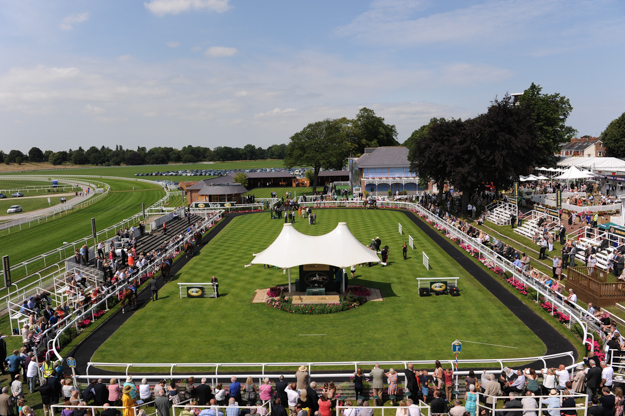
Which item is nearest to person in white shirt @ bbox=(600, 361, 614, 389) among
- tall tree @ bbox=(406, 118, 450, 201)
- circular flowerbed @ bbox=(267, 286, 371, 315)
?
circular flowerbed @ bbox=(267, 286, 371, 315)

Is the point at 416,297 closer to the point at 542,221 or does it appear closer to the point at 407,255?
the point at 407,255

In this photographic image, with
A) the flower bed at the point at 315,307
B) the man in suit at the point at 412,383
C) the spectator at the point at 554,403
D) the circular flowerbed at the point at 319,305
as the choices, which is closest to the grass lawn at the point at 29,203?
the circular flowerbed at the point at 319,305

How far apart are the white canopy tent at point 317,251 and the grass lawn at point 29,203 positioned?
2665 inches

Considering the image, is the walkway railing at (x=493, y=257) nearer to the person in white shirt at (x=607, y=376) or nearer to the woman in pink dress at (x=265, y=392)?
the person in white shirt at (x=607, y=376)

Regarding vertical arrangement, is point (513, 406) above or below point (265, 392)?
above

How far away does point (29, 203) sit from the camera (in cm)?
8031

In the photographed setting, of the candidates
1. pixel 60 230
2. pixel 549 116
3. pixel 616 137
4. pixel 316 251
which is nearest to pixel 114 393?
pixel 316 251

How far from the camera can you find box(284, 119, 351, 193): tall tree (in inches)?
3007

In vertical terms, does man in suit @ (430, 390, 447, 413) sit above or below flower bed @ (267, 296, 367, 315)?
above

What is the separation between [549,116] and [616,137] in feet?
136

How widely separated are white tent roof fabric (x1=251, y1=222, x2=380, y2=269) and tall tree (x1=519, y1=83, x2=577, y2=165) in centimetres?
4344

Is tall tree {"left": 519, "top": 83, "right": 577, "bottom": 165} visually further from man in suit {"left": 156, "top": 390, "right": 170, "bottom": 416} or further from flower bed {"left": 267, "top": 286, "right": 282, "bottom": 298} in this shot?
man in suit {"left": 156, "top": 390, "right": 170, "bottom": 416}

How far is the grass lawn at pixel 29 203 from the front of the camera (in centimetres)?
7382

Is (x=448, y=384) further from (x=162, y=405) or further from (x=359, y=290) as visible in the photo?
(x=359, y=290)
